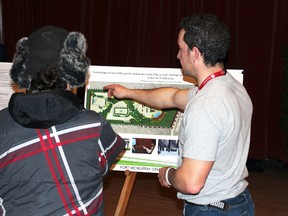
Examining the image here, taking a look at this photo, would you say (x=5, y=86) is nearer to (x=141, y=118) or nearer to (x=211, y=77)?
(x=141, y=118)

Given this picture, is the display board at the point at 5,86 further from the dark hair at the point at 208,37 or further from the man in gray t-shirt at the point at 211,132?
the dark hair at the point at 208,37

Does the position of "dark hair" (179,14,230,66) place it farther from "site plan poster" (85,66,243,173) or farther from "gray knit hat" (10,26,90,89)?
"site plan poster" (85,66,243,173)

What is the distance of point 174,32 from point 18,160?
418cm

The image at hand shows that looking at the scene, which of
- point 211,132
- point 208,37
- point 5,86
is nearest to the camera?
point 211,132

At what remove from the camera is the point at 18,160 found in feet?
4.45

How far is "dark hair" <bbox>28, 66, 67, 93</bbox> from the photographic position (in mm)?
1381

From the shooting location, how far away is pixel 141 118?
2646 millimetres

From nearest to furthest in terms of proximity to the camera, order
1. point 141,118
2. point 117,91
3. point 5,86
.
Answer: point 117,91 < point 141,118 < point 5,86

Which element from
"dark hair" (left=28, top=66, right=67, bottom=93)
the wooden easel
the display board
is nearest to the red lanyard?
"dark hair" (left=28, top=66, right=67, bottom=93)

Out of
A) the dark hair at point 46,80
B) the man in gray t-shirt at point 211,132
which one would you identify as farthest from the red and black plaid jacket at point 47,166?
the man in gray t-shirt at point 211,132

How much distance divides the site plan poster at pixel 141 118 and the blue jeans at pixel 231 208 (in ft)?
2.58

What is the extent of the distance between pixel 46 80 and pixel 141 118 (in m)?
1.31

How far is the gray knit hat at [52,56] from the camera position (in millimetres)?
1398

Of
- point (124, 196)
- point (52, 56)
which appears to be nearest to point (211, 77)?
point (52, 56)
